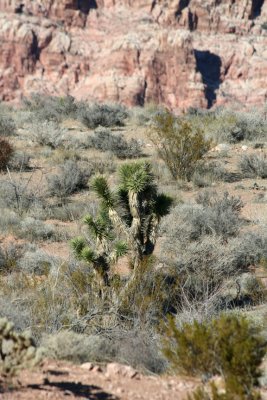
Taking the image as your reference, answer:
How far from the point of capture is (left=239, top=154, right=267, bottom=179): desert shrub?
17641mm

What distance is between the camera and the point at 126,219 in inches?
352

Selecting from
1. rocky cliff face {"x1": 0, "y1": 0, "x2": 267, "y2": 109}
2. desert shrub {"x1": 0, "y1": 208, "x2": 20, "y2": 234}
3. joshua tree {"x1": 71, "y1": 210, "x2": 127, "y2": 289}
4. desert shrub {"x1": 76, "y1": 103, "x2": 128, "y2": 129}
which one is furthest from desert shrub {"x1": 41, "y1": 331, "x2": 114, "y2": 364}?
rocky cliff face {"x1": 0, "y1": 0, "x2": 267, "y2": 109}

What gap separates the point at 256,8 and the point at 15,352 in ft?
251

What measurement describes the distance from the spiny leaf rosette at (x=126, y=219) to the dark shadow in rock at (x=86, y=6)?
60.6 meters

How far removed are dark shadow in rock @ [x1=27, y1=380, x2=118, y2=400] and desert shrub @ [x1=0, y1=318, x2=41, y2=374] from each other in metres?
0.20

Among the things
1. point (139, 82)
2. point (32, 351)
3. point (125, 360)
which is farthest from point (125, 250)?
point (139, 82)

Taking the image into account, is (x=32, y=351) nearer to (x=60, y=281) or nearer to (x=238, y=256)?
(x=60, y=281)

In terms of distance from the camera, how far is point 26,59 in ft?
193

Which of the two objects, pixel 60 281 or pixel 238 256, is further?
pixel 238 256

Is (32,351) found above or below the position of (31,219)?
above

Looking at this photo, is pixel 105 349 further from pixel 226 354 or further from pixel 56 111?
pixel 56 111

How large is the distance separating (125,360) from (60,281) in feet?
8.54

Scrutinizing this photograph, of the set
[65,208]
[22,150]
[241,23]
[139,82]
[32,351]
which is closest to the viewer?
[32,351]

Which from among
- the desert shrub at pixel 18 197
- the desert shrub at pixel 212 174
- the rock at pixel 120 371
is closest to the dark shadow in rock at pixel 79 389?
the rock at pixel 120 371
